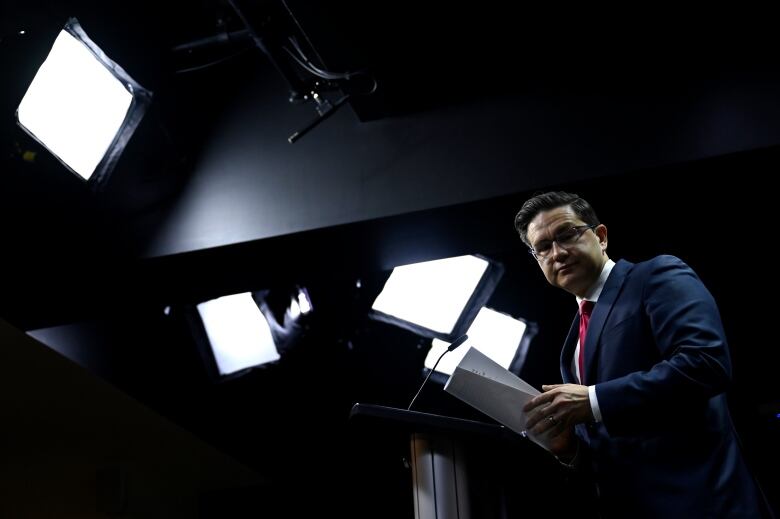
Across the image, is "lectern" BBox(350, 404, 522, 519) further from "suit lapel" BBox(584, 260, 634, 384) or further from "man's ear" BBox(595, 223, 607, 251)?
"man's ear" BBox(595, 223, 607, 251)

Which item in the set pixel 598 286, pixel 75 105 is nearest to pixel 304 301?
pixel 75 105

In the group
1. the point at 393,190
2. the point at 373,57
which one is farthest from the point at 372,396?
the point at 373,57

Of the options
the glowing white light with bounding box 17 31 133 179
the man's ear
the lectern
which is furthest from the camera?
the glowing white light with bounding box 17 31 133 179

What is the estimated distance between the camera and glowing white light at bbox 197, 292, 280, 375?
3.38m

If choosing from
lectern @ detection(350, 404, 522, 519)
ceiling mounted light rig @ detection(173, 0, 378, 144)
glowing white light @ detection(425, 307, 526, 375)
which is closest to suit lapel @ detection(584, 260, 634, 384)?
lectern @ detection(350, 404, 522, 519)

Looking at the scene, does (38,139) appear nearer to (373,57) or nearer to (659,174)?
(373,57)

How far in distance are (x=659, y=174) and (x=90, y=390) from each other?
323cm

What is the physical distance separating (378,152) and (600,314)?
1116 millimetres

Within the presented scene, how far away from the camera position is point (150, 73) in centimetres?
258

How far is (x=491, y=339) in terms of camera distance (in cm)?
369

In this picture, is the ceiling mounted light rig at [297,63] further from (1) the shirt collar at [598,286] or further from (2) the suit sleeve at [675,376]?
(2) the suit sleeve at [675,376]

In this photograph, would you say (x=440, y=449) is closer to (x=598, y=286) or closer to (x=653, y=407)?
(x=653, y=407)

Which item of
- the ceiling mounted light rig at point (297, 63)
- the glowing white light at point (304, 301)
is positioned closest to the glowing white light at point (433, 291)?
the glowing white light at point (304, 301)

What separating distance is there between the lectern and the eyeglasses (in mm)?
509
